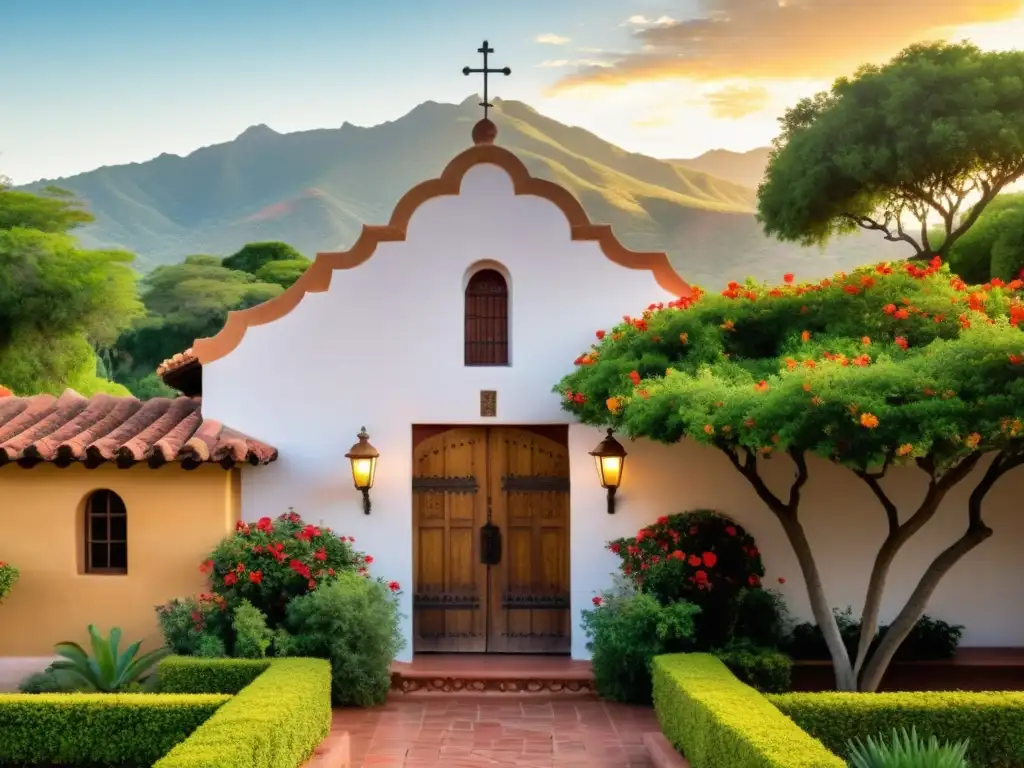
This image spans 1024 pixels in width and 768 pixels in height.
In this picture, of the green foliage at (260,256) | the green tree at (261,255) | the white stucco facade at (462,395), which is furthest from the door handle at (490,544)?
the green tree at (261,255)

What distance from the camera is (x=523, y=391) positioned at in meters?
12.9

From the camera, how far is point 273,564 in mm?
11836

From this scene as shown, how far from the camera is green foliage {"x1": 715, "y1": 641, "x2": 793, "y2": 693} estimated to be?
1105cm

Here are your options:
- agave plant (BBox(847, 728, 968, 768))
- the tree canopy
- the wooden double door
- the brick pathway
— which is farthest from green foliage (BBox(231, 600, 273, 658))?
the tree canopy

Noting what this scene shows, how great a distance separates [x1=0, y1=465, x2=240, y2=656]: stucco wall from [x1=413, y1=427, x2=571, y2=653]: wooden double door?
2.37 meters

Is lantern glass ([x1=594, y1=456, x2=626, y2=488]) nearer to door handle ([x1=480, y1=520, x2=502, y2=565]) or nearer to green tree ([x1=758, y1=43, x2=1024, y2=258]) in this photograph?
door handle ([x1=480, y1=520, x2=502, y2=565])

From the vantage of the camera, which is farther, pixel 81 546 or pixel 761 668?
pixel 81 546

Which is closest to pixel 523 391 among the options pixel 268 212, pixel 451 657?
pixel 451 657

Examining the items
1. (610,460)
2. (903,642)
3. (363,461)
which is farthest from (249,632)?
(903,642)

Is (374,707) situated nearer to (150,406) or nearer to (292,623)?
(292,623)

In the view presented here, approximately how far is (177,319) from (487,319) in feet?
142

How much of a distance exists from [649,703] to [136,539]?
599 cm

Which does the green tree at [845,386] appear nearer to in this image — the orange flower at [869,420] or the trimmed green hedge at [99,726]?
the orange flower at [869,420]

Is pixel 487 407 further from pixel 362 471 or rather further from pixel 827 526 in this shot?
pixel 827 526
